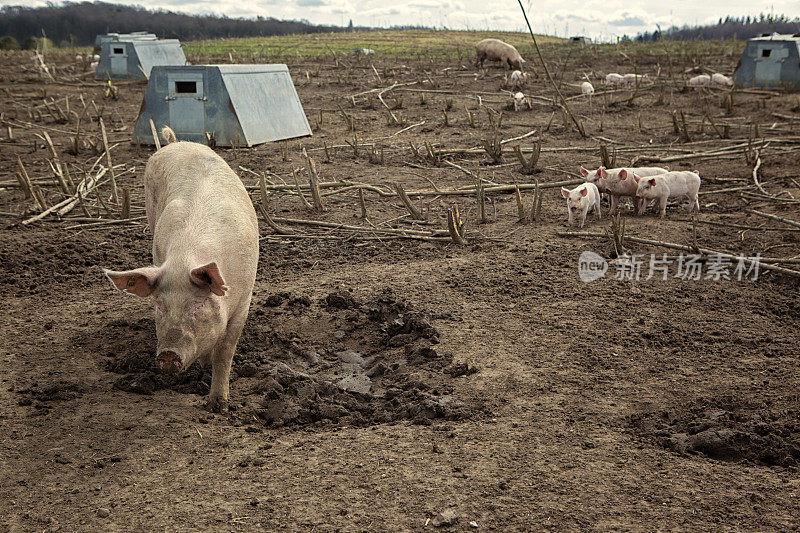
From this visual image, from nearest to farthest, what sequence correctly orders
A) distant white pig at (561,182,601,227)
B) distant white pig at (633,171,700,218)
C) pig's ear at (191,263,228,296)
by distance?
pig's ear at (191,263,228,296), distant white pig at (561,182,601,227), distant white pig at (633,171,700,218)

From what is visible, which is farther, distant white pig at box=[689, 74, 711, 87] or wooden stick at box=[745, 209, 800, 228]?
distant white pig at box=[689, 74, 711, 87]

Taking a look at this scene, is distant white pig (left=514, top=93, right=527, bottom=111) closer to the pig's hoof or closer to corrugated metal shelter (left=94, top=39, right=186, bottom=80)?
corrugated metal shelter (left=94, top=39, right=186, bottom=80)

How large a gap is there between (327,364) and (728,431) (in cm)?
224

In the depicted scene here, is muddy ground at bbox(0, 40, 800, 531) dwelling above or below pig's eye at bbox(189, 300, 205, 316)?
below

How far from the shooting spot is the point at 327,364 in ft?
14.6

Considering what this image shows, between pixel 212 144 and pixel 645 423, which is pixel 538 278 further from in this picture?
pixel 212 144

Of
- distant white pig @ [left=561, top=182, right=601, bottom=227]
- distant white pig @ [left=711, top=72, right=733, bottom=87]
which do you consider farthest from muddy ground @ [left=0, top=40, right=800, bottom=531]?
distant white pig @ [left=711, top=72, right=733, bottom=87]

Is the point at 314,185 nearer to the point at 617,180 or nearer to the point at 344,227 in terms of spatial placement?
the point at 344,227

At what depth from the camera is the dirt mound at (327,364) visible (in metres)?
3.79

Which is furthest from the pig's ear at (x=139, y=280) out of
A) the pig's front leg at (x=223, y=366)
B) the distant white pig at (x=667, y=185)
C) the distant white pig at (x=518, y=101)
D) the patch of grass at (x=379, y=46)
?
the patch of grass at (x=379, y=46)

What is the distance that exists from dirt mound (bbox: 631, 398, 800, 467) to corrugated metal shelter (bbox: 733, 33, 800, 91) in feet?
43.9

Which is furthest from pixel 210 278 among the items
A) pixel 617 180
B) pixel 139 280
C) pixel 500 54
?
pixel 500 54

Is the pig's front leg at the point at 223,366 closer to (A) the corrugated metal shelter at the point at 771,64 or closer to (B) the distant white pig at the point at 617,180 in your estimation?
(B) the distant white pig at the point at 617,180

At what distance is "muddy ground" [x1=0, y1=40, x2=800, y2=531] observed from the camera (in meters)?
2.97
